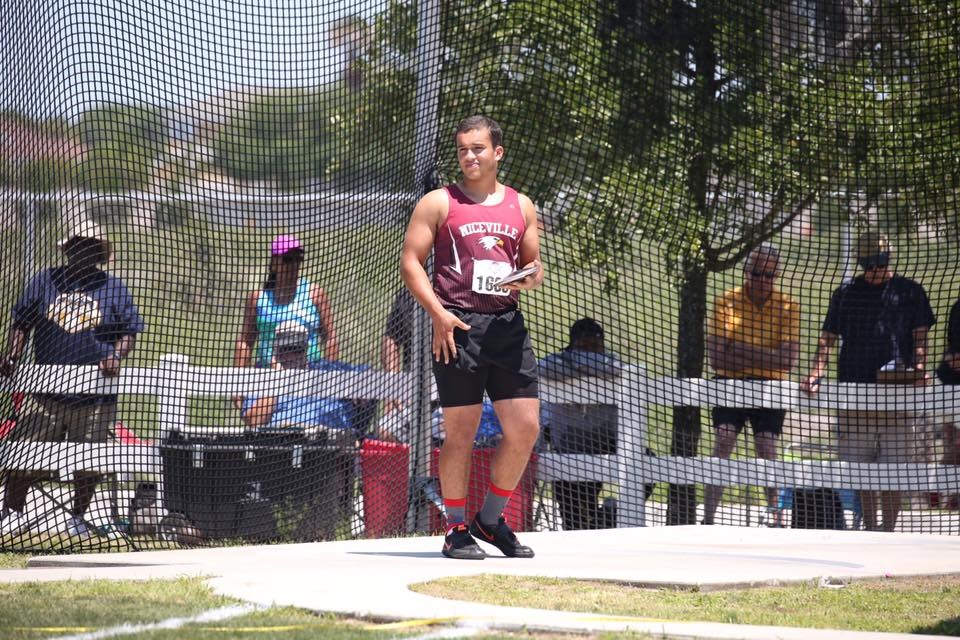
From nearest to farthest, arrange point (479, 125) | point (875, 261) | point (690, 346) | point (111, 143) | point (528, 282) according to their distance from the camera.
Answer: point (528, 282), point (479, 125), point (111, 143), point (875, 261), point (690, 346)

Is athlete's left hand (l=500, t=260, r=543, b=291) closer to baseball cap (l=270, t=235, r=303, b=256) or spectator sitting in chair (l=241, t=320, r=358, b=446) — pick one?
spectator sitting in chair (l=241, t=320, r=358, b=446)

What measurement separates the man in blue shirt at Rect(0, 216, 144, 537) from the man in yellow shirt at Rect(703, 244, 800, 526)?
3.67 meters

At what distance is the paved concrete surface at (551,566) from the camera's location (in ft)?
12.6

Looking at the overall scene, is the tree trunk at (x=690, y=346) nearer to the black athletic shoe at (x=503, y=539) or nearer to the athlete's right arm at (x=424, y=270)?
the black athletic shoe at (x=503, y=539)

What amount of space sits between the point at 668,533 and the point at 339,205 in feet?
8.42

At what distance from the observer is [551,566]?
5.30m

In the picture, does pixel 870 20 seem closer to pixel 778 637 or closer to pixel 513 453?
pixel 513 453

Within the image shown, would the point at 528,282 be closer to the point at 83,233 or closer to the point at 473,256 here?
the point at 473,256

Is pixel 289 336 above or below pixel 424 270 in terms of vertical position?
below

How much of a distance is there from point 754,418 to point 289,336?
295 cm

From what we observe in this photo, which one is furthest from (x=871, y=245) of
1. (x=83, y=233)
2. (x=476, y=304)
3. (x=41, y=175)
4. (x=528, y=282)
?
(x=41, y=175)

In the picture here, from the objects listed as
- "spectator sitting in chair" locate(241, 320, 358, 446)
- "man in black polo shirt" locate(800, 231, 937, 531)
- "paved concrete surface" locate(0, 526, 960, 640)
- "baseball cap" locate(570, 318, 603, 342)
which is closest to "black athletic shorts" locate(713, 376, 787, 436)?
"man in black polo shirt" locate(800, 231, 937, 531)

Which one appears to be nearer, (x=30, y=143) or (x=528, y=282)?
(x=528, y=282)

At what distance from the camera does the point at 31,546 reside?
6.48 meters
